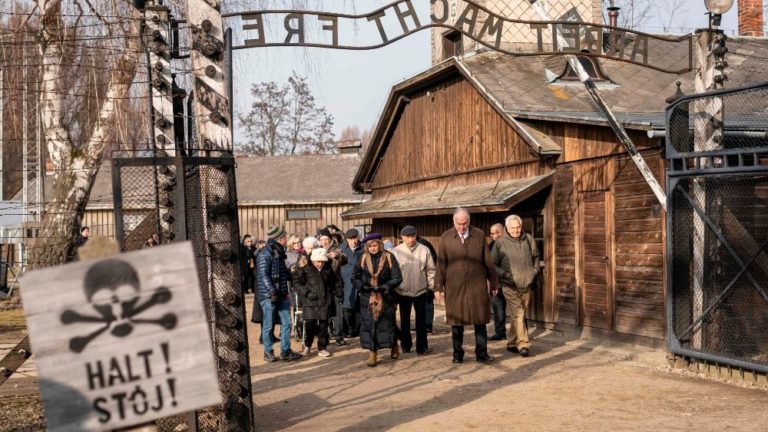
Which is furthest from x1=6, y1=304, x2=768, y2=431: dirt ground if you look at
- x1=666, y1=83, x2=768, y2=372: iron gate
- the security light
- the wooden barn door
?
the security light

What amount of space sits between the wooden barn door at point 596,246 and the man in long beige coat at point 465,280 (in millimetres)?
2648

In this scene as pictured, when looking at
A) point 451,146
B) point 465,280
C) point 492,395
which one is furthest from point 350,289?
point 451,146

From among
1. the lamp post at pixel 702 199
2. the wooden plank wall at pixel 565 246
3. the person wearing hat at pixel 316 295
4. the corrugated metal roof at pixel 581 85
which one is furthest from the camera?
the corrugated metal roof at pixel 581 85

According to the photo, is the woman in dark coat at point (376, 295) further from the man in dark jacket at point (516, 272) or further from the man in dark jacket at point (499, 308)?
the man in dark jacket at point (499, 308)

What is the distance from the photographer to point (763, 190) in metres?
10.5

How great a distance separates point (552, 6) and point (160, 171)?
14.8 m

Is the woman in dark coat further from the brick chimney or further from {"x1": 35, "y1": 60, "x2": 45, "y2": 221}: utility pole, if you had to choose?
the brick chimney

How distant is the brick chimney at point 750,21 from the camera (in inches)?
890

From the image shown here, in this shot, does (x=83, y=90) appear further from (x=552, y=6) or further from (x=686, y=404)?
Result: (x=686, y=404)

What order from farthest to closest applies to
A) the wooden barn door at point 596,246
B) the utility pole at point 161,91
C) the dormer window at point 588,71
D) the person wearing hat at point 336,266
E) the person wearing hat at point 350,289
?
the dormer window at point 588,71 → the person wearing hat at point 350,289 → the person wearing hat at point 336,266 → the wooden barn door at point 596,246 → the utility pole at point 161,91

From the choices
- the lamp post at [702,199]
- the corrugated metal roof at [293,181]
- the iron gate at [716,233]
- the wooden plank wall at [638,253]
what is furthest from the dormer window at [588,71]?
the corrugated metal roof at [293,181]

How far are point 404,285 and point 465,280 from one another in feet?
4.92

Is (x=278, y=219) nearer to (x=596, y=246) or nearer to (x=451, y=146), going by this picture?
(x=451, y=146)

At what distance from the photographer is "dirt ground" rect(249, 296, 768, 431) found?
8.49 metres
